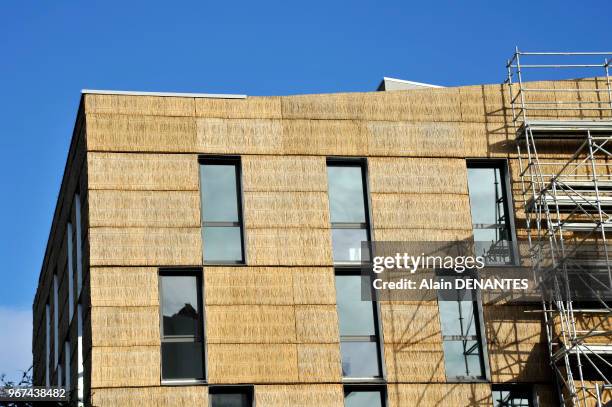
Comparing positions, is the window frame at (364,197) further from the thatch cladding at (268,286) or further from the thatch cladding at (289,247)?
the thatch cladding at (268,286)

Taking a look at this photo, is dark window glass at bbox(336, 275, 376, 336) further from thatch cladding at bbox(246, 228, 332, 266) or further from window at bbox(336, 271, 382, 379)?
thatch cladding at bbox(246, 228, 332, 266)

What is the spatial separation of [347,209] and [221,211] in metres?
1.98

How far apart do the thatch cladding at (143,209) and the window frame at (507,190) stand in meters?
4.52

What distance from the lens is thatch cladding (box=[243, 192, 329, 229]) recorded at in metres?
19.4

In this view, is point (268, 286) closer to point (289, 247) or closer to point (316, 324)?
point (289, 247)

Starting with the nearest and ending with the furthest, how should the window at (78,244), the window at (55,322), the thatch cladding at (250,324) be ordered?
1. the thatch cladding at (250,324)
2. the window at (78,244)
3. the window at (55,322)

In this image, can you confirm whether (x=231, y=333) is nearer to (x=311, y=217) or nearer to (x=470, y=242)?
(x=311, y=217)

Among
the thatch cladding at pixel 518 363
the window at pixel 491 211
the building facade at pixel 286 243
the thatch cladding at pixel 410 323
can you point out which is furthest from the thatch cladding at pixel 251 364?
the window at pixel 491 211

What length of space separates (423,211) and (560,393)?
11.4 feet

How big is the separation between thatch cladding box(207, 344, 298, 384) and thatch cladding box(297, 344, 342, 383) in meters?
0.12

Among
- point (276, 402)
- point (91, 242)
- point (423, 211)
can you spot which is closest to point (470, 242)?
point (423, 211)

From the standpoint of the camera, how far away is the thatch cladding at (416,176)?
20.0 metres

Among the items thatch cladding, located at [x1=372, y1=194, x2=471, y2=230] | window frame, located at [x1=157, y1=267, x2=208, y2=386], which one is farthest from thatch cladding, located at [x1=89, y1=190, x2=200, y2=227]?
thatch cladding, located at [x1=372, y1=194, x2=471, y2=230]

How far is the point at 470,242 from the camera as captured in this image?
1992 cm
